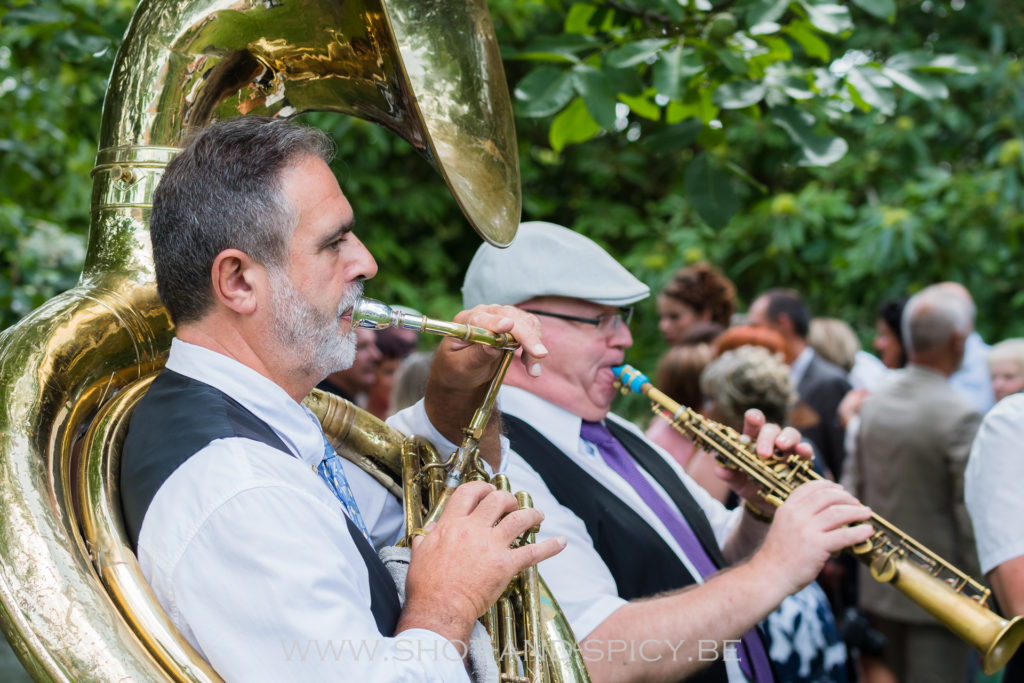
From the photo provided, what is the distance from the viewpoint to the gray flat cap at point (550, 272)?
205cm

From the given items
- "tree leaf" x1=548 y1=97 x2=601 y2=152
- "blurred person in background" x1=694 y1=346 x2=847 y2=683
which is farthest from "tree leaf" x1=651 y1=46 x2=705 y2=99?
"blurred person in background" x1=694 y1=346 x2=847 y2=683

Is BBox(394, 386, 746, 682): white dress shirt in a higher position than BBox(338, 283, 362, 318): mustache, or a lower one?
lower

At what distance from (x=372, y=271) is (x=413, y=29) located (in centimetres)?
48

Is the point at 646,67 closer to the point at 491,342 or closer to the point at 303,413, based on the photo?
the point at 491,342

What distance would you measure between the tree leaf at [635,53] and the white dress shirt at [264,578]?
126cm

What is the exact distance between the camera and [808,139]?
2129 mm

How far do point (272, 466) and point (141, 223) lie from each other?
58 centimetres

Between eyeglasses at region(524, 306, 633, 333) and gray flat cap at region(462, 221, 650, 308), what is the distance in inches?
1.7

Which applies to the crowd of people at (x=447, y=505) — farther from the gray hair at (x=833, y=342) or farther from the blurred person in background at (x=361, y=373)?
the gray hair at (x=833, y=342)

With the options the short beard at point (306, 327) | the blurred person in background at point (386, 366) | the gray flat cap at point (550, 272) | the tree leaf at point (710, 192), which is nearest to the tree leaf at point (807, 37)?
the tree leaf at point (710, 192)

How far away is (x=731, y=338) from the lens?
376 centimetres

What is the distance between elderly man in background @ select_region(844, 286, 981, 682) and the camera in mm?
3635

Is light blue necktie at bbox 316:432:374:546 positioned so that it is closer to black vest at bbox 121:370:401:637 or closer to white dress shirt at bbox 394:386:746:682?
black vest at bbox 121:370:401:637

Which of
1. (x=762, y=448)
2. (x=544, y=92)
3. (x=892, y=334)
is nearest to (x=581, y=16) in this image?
(x=544, y=92)
